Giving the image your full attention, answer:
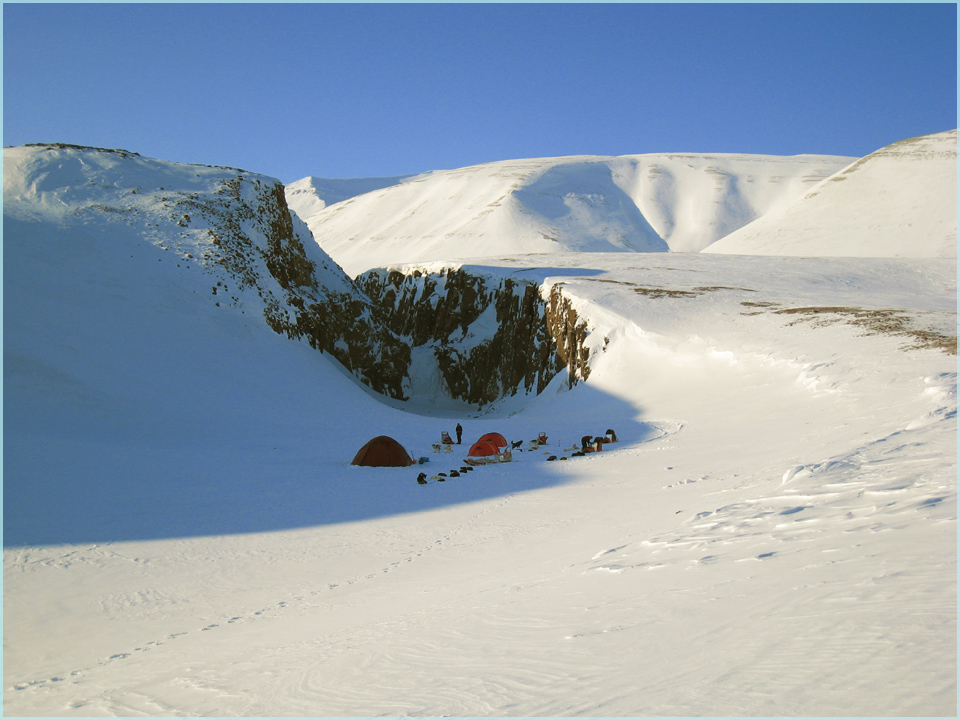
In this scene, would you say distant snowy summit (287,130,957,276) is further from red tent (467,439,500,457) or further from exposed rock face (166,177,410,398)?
red tent (467,439,500,457)

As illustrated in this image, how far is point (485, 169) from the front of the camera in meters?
89.6

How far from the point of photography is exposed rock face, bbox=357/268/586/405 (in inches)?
1066

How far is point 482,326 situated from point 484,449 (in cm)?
1594

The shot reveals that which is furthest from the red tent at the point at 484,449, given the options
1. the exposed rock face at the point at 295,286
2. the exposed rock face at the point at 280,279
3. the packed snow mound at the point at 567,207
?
the packed snow mound at the point at 567,207

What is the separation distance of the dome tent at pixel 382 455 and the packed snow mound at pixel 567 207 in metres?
43.8

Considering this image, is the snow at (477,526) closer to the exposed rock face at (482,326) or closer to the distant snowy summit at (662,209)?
the exposed rock face at (482,326)

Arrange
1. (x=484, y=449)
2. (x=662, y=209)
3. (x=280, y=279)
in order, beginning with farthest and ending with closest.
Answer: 1. (x=662, y=209)
2. (x=280, y=279)
3. (x=484, y=449)

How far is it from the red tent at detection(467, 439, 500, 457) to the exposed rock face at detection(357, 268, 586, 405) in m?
10.3

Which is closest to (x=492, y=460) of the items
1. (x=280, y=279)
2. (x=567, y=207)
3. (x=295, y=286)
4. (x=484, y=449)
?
(x=484, y=449)

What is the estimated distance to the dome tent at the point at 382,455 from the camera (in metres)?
14.4

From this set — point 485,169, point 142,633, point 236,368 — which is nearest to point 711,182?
point 485,169

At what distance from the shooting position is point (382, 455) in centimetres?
1449

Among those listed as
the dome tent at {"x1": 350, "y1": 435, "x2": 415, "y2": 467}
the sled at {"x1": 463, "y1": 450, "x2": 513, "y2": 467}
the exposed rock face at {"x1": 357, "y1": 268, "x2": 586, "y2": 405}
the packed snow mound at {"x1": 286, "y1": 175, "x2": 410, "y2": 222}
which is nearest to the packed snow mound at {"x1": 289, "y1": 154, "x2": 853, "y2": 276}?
the packed snow mound at {"x1": 286, "y1": 175, "x2": 410, "y2": 222}

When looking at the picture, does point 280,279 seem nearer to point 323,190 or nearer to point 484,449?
point 484,449
